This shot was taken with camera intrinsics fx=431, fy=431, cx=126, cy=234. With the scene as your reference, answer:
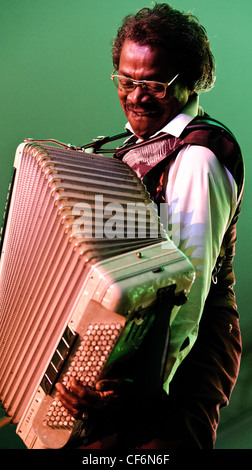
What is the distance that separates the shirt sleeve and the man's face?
10.3 inches

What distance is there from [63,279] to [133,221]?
233 mm

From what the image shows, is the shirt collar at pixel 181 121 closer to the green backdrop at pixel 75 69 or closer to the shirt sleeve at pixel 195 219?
the shirt sleeve at pixel 195 219

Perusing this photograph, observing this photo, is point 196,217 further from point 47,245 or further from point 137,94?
point 137,94

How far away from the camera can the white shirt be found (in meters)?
1.17

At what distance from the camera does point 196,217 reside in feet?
3.99

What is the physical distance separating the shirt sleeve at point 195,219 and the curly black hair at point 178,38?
382 mm

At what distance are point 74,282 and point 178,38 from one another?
971 mm

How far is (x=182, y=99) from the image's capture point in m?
1.53

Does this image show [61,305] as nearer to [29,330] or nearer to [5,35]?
[29,330]

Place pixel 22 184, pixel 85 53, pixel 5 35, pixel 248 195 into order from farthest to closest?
pixel 248 195 < pixel 85 53 < pixel 5 35 < pixel 22 184

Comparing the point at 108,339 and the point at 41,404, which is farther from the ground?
the point at 108,339

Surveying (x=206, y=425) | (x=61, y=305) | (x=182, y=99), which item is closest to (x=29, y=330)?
(x=61, y=305)

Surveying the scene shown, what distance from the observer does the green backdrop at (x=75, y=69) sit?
2459 mm
